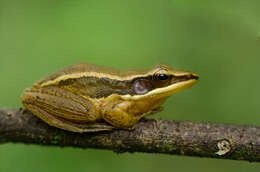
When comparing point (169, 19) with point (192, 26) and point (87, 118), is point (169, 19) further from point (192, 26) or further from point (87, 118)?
point (87, 118)

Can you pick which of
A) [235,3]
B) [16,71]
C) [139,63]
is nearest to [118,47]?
[139,63]

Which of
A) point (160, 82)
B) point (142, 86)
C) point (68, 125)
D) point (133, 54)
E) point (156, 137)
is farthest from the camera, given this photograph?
point (133, 54)

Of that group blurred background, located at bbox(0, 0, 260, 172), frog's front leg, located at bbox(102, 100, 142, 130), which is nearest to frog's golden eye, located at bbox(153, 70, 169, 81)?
frog's front leg, located at bbox(102, 100, 142, 130)

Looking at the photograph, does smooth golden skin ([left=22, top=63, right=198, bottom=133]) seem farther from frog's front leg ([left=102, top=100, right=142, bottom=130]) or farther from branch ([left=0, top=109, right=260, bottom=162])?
branch ([left=0, top=109, right=260, bottom=162])

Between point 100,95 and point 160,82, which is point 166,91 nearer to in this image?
point 160,82

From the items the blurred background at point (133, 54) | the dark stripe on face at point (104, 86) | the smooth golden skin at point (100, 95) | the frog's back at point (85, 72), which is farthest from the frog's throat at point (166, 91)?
the blurred background at point (133, 54)

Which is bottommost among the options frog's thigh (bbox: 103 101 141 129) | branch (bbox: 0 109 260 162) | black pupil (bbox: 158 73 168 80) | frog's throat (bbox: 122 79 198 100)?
branch (bbox: 0 109 260 162)

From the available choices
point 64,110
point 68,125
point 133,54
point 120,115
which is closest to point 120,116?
point 120,115
